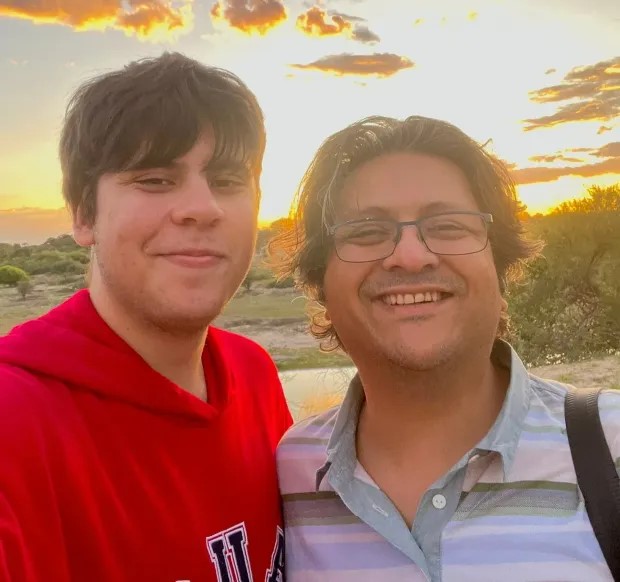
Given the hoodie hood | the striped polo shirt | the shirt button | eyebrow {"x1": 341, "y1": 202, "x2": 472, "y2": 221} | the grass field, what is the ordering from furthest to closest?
1. the grass field
2. eyebrow {"x1": 341, "y1": 202, "x2": 472, "y2": 221}
3. the shirt button
4. the striped polo shirt
5. the hoodie hood

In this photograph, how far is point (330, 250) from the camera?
2.55m

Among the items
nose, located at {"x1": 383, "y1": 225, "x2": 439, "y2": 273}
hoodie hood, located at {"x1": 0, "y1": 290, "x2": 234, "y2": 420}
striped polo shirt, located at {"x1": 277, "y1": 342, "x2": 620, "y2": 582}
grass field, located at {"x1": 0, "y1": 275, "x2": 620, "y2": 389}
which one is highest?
nose, located at {"x1": 383, "y1": 225, "x2": 439, "y2": 273}

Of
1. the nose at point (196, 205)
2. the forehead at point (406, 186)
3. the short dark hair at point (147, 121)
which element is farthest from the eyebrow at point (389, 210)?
the nose at point (196, 205)

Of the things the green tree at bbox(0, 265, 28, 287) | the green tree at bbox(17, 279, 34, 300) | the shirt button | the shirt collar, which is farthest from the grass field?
the shirt button

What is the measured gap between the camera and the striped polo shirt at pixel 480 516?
192 centimetres

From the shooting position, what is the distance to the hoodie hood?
1803mm

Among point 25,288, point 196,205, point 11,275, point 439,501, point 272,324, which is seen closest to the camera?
point 439,501

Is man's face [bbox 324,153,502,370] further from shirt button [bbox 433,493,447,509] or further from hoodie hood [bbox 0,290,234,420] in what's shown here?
hoodie hood [bbox 0,290,234,420]

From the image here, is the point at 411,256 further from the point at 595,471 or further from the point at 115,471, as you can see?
the point at 115,471

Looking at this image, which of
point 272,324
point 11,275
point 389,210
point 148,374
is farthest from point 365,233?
point 11,275

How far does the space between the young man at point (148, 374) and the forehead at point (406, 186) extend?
0.37 metres

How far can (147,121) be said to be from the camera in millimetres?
2258

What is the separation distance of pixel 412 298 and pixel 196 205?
2.53 feet

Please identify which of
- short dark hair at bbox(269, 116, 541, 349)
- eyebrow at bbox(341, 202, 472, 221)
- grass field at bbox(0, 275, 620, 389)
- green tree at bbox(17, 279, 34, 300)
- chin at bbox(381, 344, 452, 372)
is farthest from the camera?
green tree at bbox(17, 279, 34, 300)
